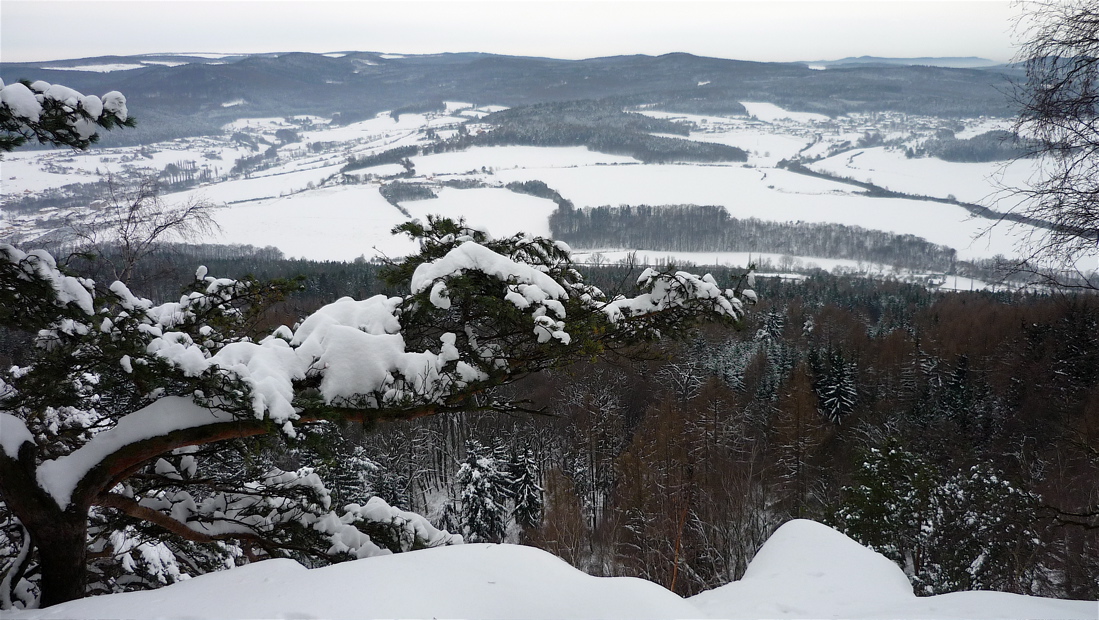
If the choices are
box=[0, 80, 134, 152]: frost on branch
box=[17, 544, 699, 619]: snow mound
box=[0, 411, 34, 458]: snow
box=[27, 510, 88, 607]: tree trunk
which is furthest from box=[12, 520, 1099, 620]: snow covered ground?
box=[0, 80, 134, 152]: frost on branch

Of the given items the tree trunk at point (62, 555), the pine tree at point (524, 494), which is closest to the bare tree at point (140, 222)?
the tree trunk at point (62, 555)

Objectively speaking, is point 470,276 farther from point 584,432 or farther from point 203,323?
point 584,432

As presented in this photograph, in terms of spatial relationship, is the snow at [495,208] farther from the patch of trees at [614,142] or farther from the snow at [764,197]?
the patch of trees at [614,142]

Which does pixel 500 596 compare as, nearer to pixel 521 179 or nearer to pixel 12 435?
pixel 12 435

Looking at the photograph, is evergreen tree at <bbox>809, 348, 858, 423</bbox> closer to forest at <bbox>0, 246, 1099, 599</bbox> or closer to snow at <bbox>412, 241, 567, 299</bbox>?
forest at <bbox>0, 246, 1099, 599</bbox>

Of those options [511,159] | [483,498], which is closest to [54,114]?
[483,498]
